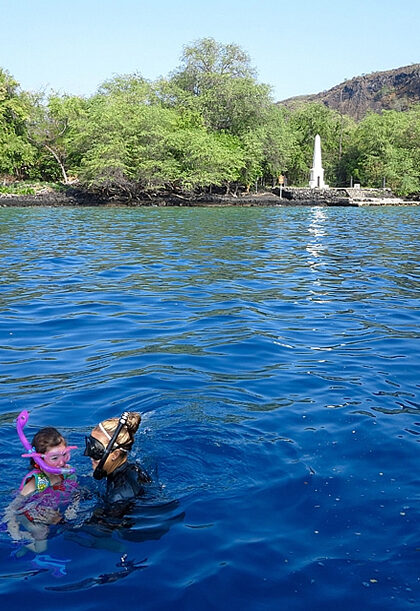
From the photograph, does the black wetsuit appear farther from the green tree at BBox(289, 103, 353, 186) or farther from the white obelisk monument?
the green tree at BBox(289, 103, 353, 186)

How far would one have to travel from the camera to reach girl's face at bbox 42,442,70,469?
13.3 ft

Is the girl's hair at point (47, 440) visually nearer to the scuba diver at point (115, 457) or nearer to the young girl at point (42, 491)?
the young girl at point (42, 491)

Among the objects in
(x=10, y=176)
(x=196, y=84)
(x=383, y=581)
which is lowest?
(x=383, y=581)

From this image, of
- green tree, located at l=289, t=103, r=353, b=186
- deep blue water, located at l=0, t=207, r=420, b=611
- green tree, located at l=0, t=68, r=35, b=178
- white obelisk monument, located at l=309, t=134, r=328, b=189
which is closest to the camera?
deep blue water, located at l=0, t=207, r=420, b=611

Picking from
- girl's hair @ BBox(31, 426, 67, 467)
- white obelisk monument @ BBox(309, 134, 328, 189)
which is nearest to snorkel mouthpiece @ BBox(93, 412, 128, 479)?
girl's hair @ BBox(31, 426, 67, 467)

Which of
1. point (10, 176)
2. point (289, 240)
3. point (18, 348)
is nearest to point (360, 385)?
point (18, 348)

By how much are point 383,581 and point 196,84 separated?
6507 centimetres

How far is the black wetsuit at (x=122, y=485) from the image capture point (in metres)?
4.19

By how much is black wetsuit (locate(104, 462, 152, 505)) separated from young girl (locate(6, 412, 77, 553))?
0.28m

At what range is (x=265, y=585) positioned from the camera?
337cm

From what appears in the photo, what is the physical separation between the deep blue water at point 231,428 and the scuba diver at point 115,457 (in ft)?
0.51

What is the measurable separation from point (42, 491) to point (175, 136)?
51078 mm

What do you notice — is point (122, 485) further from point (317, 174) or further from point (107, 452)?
point (317, 174)

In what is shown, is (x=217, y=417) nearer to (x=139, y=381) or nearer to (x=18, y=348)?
(x=139, y=381)
